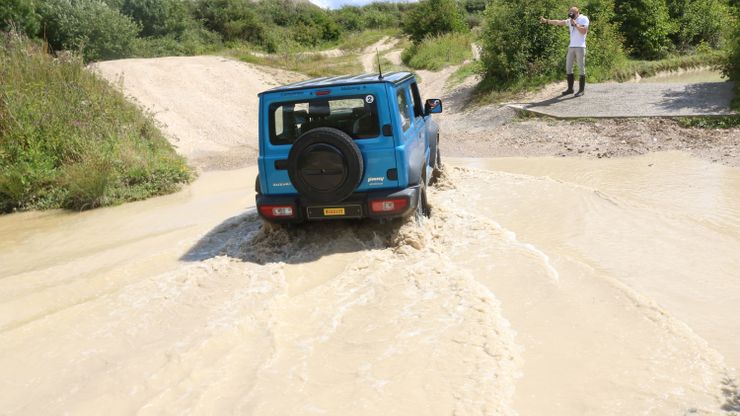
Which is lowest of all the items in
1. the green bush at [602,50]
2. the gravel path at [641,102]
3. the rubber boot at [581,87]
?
the gravel path at [641,102]

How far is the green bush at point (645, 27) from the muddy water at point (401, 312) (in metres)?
14.7

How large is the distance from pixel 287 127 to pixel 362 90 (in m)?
0.87

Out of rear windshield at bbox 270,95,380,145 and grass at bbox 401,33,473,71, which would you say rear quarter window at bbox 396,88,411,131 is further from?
grass at bbox 401,33,473,71

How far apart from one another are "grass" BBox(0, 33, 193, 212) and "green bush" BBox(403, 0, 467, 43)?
20.8 meters

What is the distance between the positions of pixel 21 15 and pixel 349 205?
2281cm

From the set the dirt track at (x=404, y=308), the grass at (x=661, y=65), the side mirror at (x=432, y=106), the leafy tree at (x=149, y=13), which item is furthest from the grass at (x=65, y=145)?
the leafy tree at (x=149, y=13)

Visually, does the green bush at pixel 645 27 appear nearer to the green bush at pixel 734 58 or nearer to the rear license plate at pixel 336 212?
the green bush at pixel 734 58

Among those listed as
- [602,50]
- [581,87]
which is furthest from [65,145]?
[602,50]

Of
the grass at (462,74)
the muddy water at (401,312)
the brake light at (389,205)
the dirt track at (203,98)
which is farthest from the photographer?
the grass at (462,74)

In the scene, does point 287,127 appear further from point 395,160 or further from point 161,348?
point 161,348

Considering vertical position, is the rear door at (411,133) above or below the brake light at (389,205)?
above

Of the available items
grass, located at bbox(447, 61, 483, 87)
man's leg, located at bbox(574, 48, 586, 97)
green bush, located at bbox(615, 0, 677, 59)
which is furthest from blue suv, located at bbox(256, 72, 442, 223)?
green bush, located at bbox(615, 0, 677, 59)

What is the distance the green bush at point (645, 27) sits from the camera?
2073 cm

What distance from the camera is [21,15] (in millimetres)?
22922
